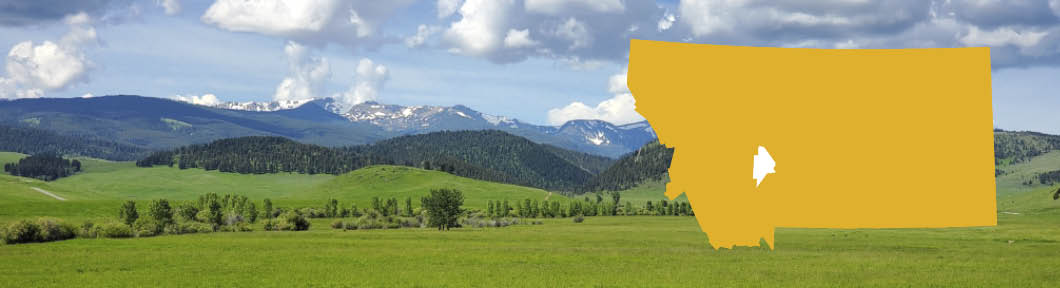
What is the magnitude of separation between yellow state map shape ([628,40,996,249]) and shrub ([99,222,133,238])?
74.8 metres

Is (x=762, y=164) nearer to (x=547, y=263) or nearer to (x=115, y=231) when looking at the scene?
(x=547, y=263)

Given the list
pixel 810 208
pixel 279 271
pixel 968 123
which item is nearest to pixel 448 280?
→ pixel 279 271

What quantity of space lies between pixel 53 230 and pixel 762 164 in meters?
78.2

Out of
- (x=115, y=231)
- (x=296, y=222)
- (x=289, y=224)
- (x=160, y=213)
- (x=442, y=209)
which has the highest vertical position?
(x=442, y=209)

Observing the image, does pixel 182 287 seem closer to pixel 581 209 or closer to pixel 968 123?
pixel 968 123

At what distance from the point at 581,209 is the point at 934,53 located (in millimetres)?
143465

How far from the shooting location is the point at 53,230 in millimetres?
80000

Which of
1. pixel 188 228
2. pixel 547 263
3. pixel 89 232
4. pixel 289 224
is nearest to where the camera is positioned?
pixel 547 263

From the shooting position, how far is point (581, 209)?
182875mm

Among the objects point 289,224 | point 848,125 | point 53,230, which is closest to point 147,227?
point 53,230

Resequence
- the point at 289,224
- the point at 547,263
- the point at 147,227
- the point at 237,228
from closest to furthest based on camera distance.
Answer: the point at 547,263 → the point at 147,227 → the point at 237,228 → the point at 289,224

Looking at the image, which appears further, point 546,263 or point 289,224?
point 289,224

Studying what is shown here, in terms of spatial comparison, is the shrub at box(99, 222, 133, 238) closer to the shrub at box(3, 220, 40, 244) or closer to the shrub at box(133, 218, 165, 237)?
the shrub at box(133, 218, 165, 237)

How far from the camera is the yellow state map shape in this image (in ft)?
127
